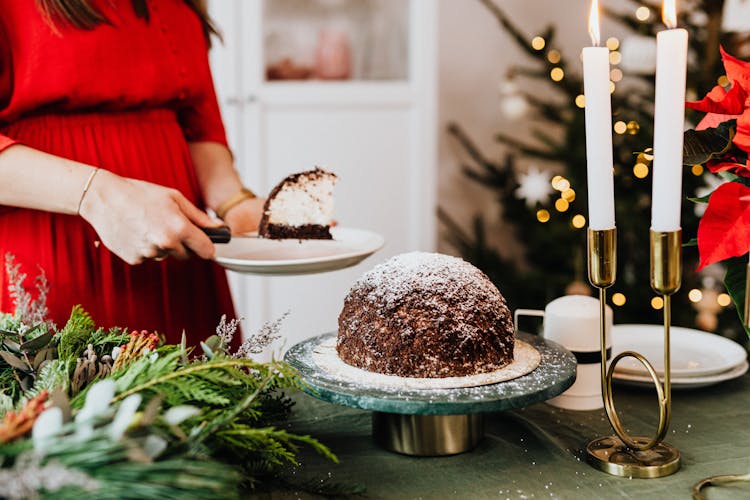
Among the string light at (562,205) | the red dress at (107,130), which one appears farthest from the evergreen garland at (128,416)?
the string light at (562,205)

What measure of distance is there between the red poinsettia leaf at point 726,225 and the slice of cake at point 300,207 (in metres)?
0.73

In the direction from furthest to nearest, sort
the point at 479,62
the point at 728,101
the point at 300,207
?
the point at 479,62 < the point at 300,207 < the point at 728,101

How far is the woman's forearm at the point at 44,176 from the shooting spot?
1.24 m

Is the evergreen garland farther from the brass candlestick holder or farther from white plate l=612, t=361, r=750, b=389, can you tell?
white plate l=612, t=361, r=750, b=389

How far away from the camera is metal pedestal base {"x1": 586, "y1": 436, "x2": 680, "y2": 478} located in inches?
36.2

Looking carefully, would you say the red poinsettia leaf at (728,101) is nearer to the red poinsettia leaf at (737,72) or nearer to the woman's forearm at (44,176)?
the red poinsettia leaf at (737,72)

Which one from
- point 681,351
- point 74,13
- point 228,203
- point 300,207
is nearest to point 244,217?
point 228,203

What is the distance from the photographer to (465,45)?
343cm

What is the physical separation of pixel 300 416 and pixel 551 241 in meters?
1.91

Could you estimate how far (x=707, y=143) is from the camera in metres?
0.92

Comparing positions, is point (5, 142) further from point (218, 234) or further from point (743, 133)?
point (743, 133)

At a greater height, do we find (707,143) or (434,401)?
(707,143)

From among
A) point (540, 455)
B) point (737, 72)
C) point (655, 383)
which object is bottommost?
point (540, 455)

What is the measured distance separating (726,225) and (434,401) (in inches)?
15.0
